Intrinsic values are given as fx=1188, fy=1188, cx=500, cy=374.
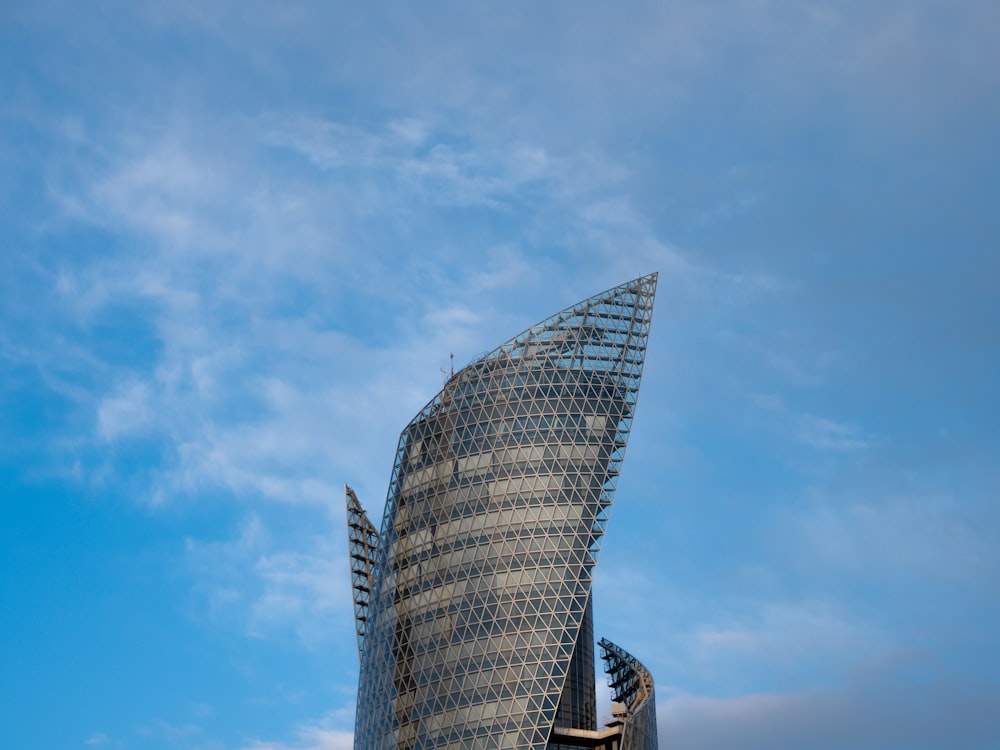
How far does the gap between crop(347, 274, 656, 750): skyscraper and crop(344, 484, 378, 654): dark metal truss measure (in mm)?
2581

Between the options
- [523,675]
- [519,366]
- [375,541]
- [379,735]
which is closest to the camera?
[523,675]

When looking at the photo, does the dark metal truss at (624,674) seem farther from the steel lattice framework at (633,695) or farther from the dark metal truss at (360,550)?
the dark metal truss at (360,550)

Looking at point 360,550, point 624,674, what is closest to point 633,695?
point 624,674

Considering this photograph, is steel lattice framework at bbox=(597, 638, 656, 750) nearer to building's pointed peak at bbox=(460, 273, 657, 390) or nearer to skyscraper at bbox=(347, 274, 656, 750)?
skyscraper at bbox=(347, 274, 656, 750)

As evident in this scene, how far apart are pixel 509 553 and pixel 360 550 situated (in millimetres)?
28357

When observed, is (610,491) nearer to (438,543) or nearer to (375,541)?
(438,543)

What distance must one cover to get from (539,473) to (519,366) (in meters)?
11.7

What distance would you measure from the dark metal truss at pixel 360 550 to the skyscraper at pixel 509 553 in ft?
8.47

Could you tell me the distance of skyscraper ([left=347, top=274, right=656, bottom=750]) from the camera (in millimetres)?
95500

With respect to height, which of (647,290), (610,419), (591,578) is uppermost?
(647,290)

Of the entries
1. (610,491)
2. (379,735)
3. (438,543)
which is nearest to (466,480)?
(438,543)

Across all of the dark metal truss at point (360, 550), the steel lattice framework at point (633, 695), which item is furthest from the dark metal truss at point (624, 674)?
the dark metal truss at point (360, 550)

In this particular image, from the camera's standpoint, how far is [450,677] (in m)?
97.2

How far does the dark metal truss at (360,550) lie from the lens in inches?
4724
